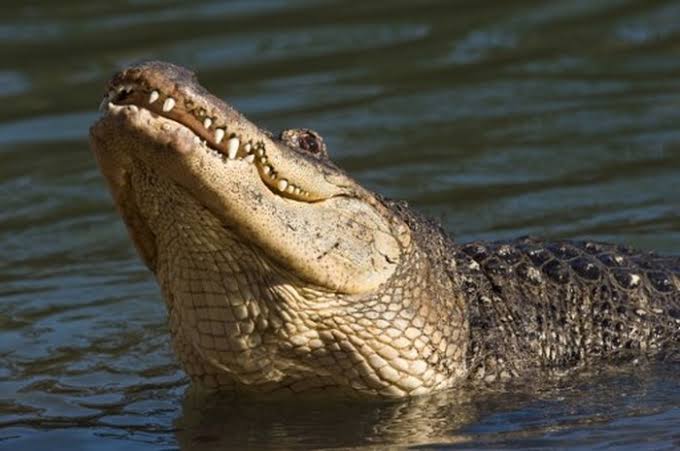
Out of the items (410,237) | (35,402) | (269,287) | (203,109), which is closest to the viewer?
(203,109)

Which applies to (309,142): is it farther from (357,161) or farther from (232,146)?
(357,161)

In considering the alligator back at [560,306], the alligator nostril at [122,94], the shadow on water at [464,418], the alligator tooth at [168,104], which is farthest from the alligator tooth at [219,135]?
the alligator back at [560,306]

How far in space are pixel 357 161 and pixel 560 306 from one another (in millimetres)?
3904

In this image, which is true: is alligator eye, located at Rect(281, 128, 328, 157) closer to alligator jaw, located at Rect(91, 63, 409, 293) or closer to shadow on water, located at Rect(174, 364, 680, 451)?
alligator jaw, located at Rect(91, 63, 409, 293)

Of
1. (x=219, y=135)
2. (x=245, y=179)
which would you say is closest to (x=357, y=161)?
(x=245, y=179)

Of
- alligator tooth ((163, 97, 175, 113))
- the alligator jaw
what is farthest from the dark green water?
alligator tooth ((163, 97, 175, 113))

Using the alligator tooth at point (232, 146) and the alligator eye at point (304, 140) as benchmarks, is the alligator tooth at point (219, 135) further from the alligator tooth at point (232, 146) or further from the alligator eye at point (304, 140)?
the alligator eye at point (304, 140)

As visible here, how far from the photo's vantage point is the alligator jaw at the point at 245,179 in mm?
5227

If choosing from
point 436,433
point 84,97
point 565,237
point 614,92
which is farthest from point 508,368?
point 84,97

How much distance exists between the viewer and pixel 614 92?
11523 mm

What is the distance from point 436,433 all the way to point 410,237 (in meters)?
0.74

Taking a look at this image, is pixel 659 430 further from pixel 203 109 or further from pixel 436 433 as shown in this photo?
pixel 203 109

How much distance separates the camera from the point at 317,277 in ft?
19.0

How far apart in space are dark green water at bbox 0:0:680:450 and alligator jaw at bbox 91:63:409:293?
0.65m
